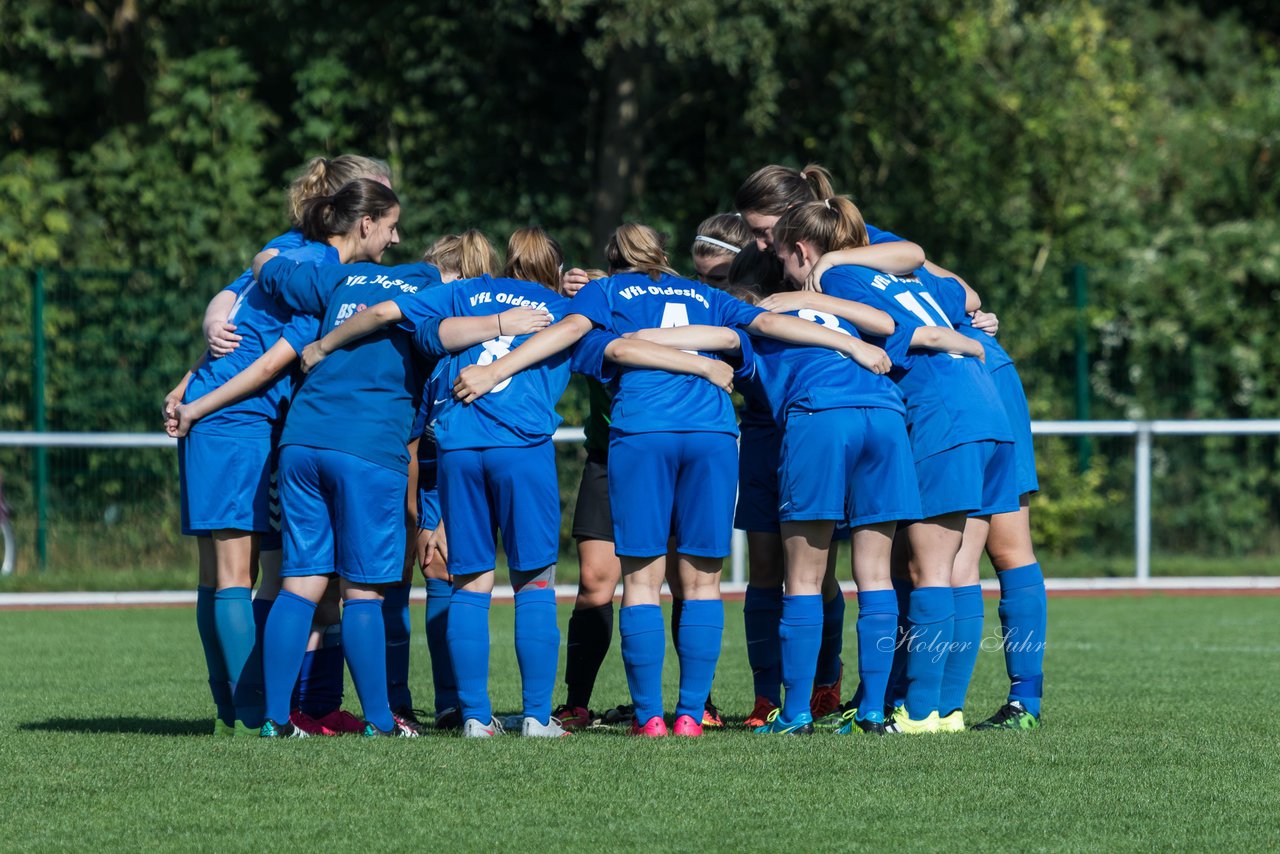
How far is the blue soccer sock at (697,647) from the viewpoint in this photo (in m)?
5.62

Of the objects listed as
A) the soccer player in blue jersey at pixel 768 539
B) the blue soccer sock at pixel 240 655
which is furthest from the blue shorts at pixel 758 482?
the blue soccer sock at pixel 240 655

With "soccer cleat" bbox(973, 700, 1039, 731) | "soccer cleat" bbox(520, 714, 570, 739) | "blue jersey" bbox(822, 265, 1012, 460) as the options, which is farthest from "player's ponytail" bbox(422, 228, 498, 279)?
"soccer cleat" bbox(973, 700, 1039, 731)

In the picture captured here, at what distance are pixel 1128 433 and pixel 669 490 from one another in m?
8.58

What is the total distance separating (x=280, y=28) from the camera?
16.7 m

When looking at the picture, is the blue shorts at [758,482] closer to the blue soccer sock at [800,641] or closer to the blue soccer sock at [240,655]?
the blue soccer sock at [800,641]

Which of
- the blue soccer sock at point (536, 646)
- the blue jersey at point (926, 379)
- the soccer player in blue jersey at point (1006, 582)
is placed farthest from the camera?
the soccer player in blue jersey at point (1006, 582)

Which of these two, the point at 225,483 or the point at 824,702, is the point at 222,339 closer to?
the point at 225,483

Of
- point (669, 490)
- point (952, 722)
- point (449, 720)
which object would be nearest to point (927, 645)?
point (952, 722)

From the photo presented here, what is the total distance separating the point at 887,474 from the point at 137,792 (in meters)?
2.55

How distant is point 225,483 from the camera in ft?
18.8

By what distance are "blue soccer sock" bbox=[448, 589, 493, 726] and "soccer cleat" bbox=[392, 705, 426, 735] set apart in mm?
323

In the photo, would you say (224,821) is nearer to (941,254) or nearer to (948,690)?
(948,690)

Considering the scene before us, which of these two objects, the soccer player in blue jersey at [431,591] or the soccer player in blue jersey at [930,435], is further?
the soccer player in blue jersey at [431,591]

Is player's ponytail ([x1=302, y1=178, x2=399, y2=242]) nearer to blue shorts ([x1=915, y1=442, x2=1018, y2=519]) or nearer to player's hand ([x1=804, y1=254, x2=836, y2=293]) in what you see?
player's hand ([x1=804, y1=254, x2=836, y2=293])
